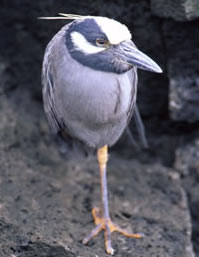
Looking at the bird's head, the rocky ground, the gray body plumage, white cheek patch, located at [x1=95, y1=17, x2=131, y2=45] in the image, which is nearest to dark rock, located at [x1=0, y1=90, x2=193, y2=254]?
the rocky ground

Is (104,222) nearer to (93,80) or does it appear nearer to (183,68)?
(93,80)

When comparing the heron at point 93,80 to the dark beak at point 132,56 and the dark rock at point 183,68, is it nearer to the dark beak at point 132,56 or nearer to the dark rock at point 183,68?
the dark beak at point 132,56

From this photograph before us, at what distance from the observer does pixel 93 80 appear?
7.21 ft

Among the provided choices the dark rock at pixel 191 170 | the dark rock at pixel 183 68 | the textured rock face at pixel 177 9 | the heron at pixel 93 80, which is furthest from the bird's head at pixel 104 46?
the dark rock at pixel 191 170

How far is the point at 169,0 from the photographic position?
2.44 meters

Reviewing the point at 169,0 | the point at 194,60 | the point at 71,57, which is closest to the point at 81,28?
the point at 71,57

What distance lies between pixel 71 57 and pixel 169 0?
22.9 inches

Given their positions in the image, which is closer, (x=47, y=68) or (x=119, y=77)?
(x=119, y=77)

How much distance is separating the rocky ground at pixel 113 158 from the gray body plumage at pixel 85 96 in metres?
0.40

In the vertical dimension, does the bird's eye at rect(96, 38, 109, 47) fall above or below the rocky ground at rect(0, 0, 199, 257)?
above

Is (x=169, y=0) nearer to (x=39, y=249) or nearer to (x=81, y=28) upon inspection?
(x=81, y=28)

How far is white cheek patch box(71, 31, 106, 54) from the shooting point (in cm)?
212

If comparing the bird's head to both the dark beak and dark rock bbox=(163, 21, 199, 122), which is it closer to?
the dark beak

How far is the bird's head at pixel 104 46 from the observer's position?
2.08 meters
